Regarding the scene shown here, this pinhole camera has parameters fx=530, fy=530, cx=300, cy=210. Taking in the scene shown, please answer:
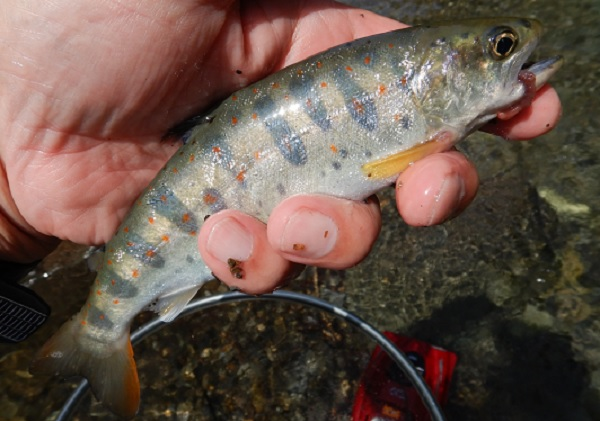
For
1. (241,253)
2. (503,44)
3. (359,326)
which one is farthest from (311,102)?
(359,326)

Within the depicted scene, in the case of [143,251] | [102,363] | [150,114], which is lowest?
[102,363]

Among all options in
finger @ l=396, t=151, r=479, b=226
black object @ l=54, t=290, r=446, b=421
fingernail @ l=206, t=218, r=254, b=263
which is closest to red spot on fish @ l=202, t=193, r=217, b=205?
fingernail @ l=206, t=218, r=254, b=263

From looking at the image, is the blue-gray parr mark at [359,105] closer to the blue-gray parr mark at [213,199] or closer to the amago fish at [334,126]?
the amago fish at [334,126]

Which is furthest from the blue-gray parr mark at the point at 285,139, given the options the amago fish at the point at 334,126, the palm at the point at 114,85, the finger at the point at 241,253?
the palm at the point at 114,85

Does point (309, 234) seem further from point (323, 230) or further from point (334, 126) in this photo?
point (334, 126)

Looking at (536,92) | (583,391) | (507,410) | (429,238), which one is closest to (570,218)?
(429,238)
